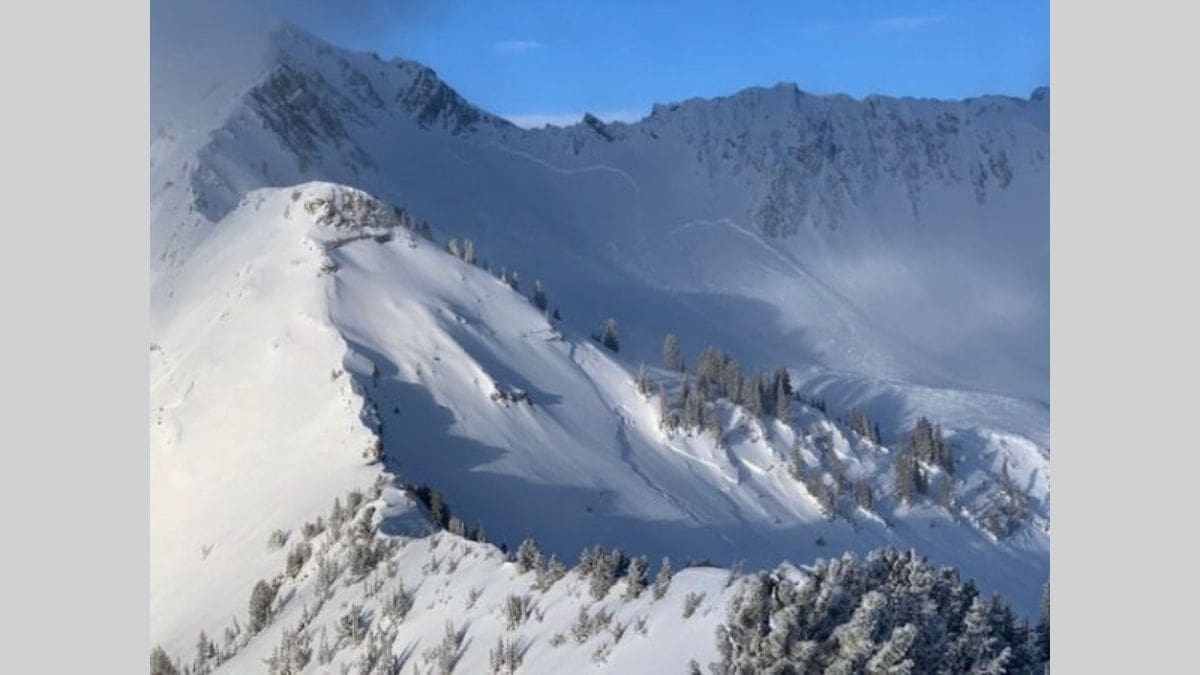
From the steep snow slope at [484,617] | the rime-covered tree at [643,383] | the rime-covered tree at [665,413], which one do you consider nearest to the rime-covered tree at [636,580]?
the steep snow slope at [484,617]

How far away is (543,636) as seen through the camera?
31.3 metres

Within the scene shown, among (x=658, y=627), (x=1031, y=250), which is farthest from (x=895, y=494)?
(x=1031, y=250)

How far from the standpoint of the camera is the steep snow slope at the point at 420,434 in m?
51.6

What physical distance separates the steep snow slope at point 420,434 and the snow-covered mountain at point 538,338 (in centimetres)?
17

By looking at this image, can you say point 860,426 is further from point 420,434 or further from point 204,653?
point 204,653

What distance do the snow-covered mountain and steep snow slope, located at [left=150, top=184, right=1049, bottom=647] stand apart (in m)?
0.17

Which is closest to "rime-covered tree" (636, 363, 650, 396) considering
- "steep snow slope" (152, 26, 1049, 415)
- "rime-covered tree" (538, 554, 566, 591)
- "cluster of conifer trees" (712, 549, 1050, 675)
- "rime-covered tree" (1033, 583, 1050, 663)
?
"steep snow slope" (152, 26, 1049, 415)

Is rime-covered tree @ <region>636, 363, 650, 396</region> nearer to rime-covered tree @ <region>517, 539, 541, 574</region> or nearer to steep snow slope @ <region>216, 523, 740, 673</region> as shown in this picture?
steep snow slope @ <region>216, 523, 740, 673</region>

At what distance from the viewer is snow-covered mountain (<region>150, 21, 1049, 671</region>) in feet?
179

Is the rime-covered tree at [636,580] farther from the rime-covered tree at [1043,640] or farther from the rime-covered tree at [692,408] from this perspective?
the rime-covered tree at [692,408]

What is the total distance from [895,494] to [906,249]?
336 ft

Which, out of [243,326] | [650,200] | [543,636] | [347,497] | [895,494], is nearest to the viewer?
[543,636]

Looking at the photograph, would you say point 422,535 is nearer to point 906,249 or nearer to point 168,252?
point 168,252

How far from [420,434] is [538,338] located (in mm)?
16124
